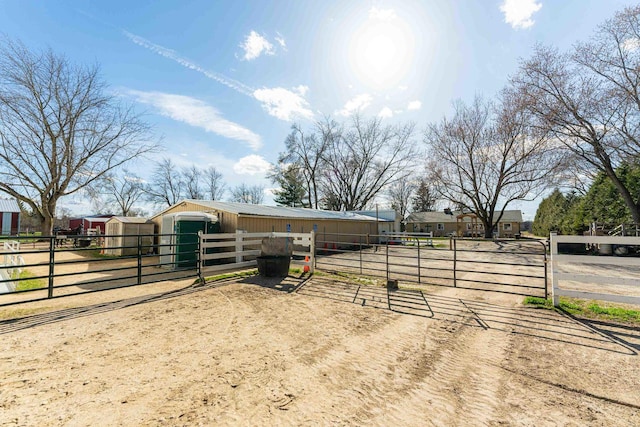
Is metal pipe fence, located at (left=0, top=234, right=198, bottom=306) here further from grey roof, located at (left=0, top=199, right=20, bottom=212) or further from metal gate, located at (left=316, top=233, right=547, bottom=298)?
grey roof, located at (left=0, top=199, right=20, bottom=212)

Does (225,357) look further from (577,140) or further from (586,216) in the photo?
(586,216)

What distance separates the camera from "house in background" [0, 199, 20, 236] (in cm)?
3042

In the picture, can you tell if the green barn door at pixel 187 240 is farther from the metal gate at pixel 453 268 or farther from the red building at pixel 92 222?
the red building at pixel 92 222

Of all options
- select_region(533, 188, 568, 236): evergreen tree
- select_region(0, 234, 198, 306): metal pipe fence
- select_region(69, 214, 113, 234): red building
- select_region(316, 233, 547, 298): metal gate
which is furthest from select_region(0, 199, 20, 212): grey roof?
select_region(533, 188, 568, 236): evergreen tree

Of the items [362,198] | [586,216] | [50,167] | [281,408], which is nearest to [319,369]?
[281,408]

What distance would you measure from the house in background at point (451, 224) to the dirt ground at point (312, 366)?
137 ft

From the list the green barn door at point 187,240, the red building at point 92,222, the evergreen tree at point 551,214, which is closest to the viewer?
the green barn door at point 187,240

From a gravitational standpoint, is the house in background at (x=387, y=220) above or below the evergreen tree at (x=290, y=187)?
below

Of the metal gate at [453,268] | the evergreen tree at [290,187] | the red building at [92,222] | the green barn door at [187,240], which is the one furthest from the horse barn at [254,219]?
the evergreen tree at [290,187]

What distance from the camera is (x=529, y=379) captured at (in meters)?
2.96

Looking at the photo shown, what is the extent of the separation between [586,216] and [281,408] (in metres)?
27.3

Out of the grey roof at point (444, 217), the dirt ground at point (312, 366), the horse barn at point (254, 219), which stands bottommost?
the dirt ground at point (312, 366)

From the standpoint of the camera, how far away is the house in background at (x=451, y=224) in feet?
148

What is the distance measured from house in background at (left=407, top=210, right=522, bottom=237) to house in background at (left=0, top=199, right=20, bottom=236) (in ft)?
175
